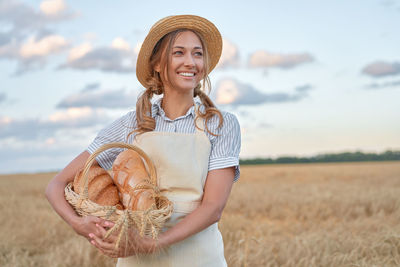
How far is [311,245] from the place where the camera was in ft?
12.7

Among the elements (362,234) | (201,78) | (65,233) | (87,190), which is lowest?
(65,233)

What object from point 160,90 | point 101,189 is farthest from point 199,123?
point 101,189

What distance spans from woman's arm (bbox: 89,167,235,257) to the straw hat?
29.7 inches

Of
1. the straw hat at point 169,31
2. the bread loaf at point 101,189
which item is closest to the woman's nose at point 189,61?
the straw hat at point 169,31

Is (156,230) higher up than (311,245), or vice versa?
(156,230)

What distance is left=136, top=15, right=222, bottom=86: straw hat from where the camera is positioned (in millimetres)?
2027

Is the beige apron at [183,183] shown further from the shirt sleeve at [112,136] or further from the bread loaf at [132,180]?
the shirt sleeve at [112,136]

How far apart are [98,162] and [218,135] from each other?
0.67 metres

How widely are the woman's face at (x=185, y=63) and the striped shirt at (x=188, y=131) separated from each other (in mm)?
136

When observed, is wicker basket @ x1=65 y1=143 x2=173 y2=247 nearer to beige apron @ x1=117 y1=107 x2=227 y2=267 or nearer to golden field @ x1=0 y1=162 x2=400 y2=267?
beige apron @ x1=117 y1=107 x2=227 y2=267

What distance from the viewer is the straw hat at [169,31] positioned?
6.65 feet

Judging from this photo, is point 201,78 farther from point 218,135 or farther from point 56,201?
point 56,201

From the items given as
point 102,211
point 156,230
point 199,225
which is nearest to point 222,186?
point 199,225

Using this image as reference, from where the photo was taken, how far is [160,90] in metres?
2.26
